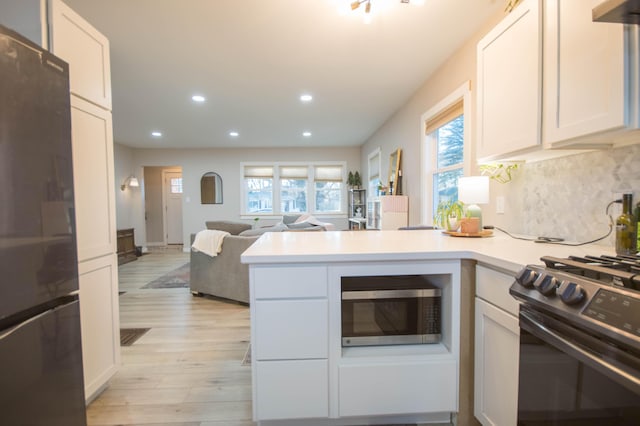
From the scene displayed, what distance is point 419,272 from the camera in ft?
4.46

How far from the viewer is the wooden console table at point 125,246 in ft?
18.6

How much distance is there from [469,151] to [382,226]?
1.82 metres

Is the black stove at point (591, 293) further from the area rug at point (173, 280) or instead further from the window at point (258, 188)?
the window at point (258, 188)

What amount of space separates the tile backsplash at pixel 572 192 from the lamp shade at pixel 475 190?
0.79ft

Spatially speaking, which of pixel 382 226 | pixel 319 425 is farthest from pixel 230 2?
pixel 382 226

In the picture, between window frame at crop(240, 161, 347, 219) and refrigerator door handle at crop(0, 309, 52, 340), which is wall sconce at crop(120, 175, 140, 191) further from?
refrigerator door handle at crop(0, 309, 52, 340)

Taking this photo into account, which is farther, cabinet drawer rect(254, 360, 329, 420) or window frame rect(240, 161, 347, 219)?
window frame rect(240, 161, 347, 219)

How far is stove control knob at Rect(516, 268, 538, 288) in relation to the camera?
0.91 m

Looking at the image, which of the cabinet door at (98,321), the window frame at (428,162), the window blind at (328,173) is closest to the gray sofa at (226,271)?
the window frame at (428,162)

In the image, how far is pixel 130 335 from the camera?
2.54 metres

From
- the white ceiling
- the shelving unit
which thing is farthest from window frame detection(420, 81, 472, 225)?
the shelving unit

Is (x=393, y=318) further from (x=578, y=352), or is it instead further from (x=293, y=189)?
(x=293, y=189)

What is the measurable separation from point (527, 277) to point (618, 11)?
0.88 meters

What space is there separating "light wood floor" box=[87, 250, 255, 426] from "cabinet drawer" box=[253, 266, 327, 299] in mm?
830
